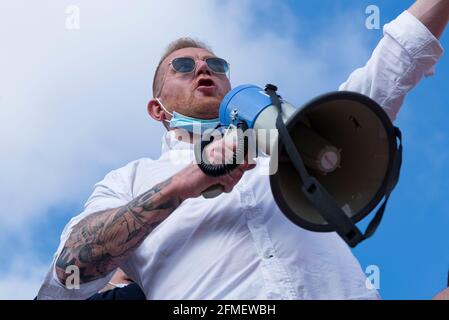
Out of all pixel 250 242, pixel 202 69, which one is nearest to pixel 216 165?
pixel 250 242

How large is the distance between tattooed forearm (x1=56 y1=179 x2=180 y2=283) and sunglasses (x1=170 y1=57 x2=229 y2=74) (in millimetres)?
1348

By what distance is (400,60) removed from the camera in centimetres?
317

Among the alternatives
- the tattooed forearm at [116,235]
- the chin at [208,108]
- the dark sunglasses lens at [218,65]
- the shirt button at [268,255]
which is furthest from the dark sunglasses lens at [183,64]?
the shirt button at [268,255]

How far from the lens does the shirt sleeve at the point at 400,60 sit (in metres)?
3.15

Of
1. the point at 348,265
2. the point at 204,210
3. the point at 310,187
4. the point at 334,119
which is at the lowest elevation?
the point at 348,265

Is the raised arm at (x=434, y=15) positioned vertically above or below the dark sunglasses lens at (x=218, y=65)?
above

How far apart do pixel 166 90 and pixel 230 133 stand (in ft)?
4.83

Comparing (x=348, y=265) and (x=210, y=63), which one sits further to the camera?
(x=210, y=63)

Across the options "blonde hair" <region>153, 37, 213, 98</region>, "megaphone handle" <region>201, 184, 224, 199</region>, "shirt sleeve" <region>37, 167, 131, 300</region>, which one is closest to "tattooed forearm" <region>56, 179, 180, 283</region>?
"shirt sleeve" <region>37, 167, 131, 300</region>

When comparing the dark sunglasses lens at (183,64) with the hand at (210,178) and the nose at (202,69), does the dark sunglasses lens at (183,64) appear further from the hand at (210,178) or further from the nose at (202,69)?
the hand at (210,178)

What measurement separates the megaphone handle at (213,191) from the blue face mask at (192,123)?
943mm
